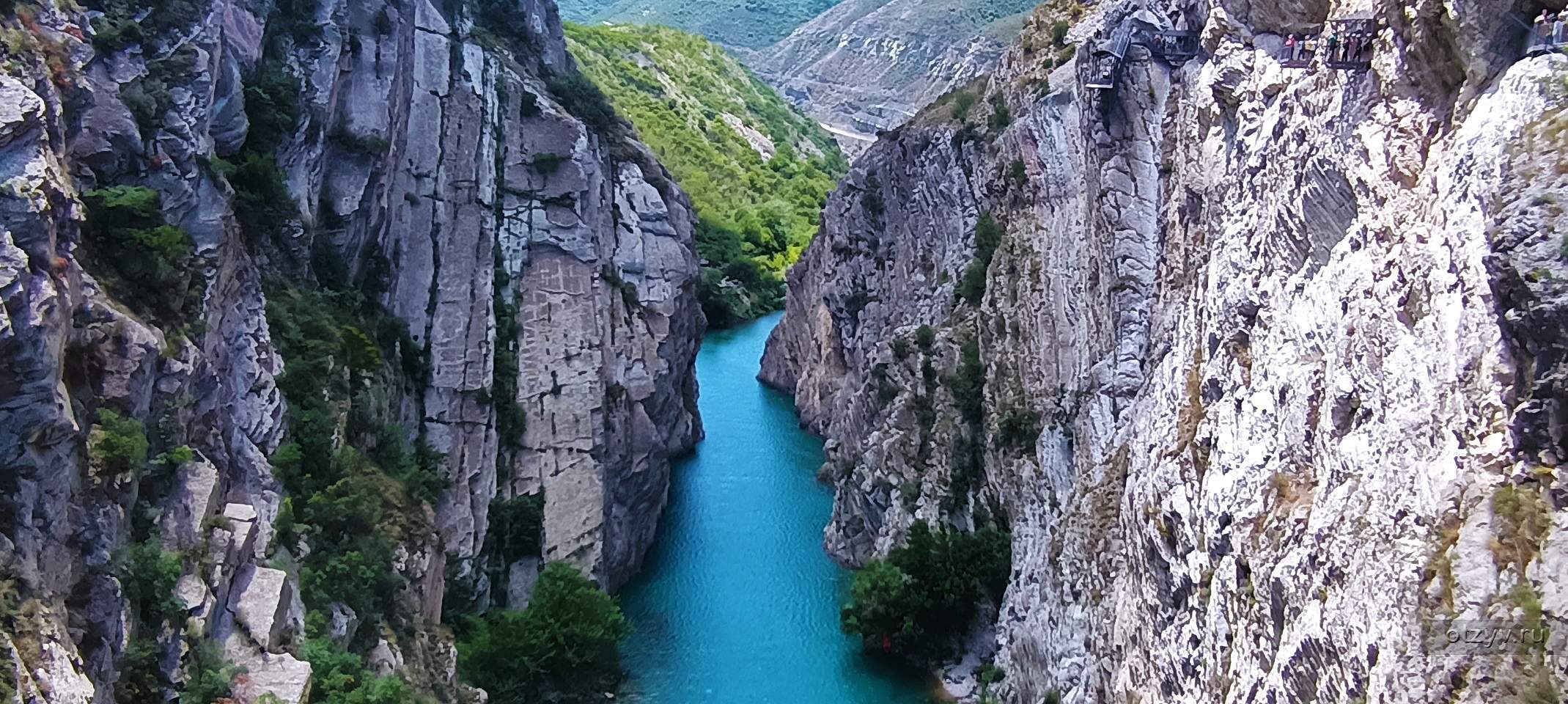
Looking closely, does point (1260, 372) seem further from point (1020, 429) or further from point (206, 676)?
point (206, 676)

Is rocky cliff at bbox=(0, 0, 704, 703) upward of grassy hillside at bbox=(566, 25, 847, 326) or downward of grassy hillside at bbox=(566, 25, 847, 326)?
downward

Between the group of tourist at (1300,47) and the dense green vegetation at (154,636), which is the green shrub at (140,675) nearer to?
the dense green vegetation at (154,636)

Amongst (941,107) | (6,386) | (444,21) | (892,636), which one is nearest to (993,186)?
(941,107)

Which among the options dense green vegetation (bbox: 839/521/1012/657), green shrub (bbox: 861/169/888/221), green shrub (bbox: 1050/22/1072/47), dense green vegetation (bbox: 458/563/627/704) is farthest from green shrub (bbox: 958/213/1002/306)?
dense green vegetation (bbox: 458/563/627/704)

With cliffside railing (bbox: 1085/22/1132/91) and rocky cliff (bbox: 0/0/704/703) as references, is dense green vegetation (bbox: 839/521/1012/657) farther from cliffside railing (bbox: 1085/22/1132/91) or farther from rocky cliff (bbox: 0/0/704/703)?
cliffside railing (bbox: 1085/22/1132/91)

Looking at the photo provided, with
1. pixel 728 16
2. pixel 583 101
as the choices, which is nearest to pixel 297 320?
pixel 583 101
